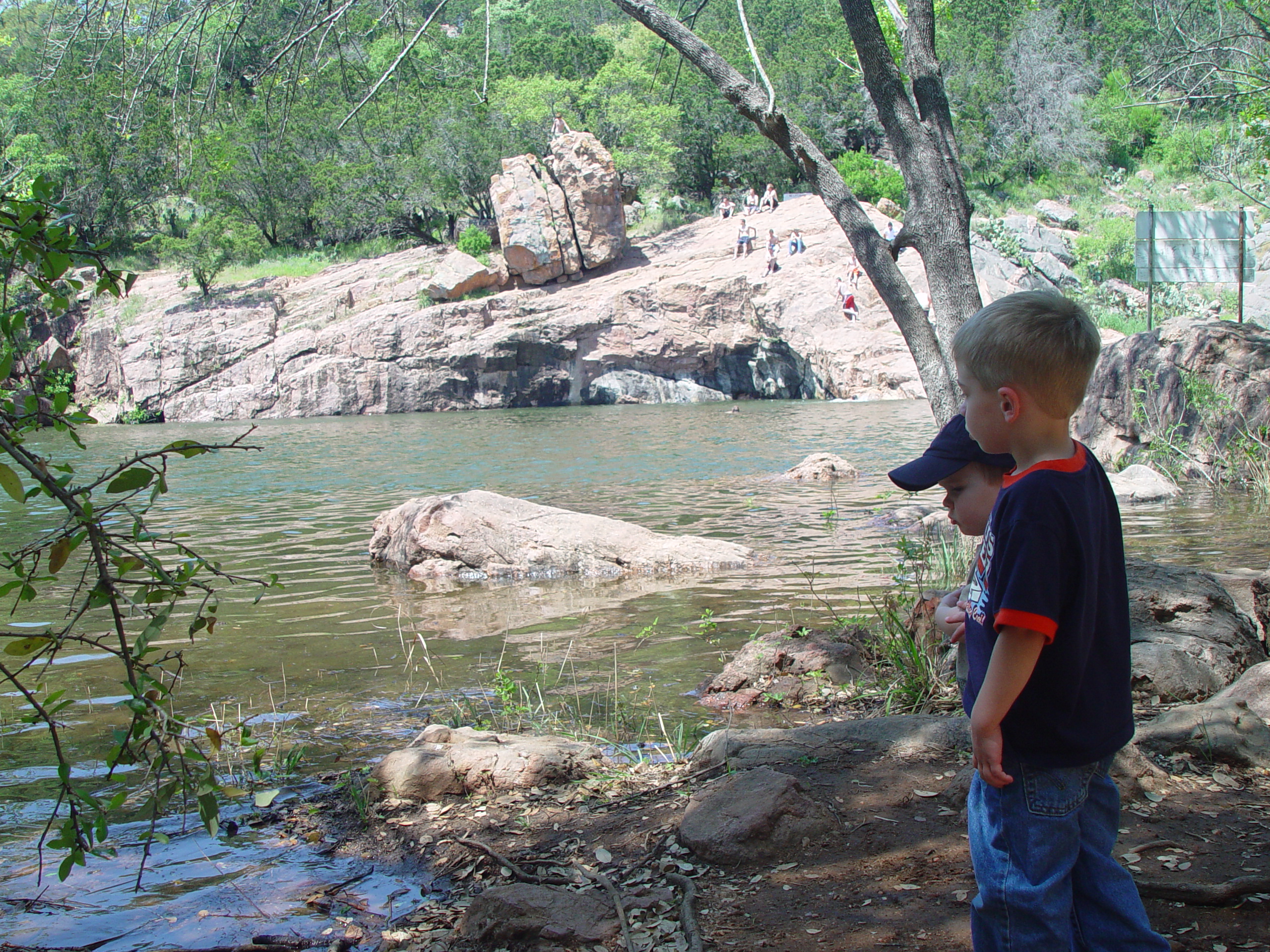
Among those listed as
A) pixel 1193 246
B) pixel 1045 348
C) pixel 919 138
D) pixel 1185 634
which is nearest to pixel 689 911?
pixel 1045 348

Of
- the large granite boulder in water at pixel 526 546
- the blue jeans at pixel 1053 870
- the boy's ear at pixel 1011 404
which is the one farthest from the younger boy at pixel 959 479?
the large granite boulder in water at pixel 526 546

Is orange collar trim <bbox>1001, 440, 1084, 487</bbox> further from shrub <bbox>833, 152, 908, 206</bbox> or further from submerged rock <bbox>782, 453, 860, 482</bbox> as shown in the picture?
shrub <bbox>833, 152, 908, 206</bbox>

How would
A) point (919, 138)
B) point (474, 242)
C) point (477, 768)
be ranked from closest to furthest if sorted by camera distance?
1. point (477, 768)
2. point (919, 138)
3. point (474, 242)

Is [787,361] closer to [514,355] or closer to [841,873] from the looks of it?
[514,355]

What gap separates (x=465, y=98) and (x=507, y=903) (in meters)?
43.6

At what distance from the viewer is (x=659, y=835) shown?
10.6 feet

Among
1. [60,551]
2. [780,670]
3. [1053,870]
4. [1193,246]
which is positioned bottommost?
[780,670]

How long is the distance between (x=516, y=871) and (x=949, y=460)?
1.89 metres

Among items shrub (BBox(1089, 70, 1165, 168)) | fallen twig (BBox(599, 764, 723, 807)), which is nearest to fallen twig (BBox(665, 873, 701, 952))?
fallen twig (BBox(599, 764, 723, 807))

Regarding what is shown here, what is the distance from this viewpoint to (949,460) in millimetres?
2436

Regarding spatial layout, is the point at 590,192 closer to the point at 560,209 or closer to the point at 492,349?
the point at 560,209

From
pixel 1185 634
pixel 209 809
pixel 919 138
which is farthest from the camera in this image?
pixel 919 138

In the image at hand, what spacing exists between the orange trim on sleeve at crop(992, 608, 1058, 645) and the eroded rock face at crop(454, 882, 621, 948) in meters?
1.46

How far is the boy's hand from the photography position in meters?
1.94
